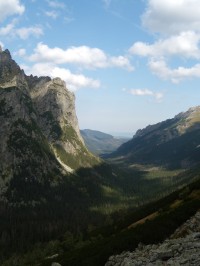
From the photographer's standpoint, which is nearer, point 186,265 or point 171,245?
point 186,265

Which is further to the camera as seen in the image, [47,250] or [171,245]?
[47,250]

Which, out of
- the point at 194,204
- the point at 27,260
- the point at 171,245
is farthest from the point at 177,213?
the point at 27,260

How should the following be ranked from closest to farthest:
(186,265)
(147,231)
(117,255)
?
1. (186,265)
2. (117,255)
3. (147,231)

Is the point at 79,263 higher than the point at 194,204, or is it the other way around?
the point at 194,204

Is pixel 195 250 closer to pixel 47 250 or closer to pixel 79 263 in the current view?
pixel 79 263

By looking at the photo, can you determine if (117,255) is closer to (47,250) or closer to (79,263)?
(79,263)

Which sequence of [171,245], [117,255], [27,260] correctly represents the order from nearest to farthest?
[171,245], [117,255], [27,260]

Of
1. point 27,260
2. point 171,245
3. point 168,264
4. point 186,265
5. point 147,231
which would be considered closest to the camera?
point 186,265

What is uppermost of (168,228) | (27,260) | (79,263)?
(168,228)

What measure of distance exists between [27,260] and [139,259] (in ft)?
415

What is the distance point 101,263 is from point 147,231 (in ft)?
41.0

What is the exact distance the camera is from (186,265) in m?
45.1

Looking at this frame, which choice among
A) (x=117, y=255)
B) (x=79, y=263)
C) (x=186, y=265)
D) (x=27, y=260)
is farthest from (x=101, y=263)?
(x=27, y=260)

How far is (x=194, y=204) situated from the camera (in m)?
91.1
